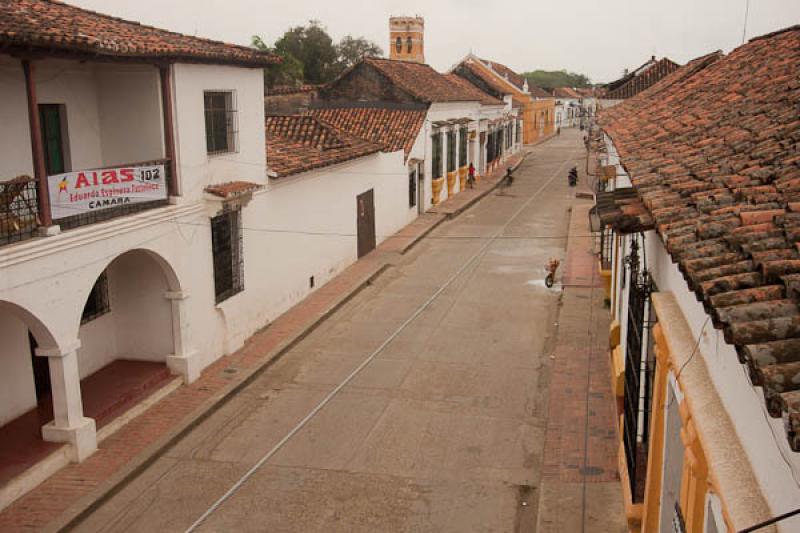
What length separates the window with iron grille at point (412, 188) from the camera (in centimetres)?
2902

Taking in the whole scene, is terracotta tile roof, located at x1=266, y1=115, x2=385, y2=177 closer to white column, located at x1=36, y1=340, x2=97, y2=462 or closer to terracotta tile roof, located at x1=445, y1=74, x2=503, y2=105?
white column, located at x1=36, y1=340, x2=97, y2=462

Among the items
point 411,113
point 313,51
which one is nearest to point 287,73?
point 313,51

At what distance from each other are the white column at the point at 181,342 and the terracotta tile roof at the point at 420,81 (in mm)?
19598

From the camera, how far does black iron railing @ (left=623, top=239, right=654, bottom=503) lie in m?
8.38

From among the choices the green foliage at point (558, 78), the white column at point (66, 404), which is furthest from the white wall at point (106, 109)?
the green foliage at point (558, 78)

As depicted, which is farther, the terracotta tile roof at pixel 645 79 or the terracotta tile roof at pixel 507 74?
the terracotta tile roof at pixel 507 74

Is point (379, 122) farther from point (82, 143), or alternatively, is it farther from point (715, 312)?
point (715, 312)

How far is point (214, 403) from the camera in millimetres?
12500

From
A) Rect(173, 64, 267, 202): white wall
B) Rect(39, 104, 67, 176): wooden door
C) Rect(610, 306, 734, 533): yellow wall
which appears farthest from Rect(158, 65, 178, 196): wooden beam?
Rect(610, 306, 734, 533): yellow wall

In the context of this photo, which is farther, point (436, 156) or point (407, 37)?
point (407, 37)

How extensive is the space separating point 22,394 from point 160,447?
228cm

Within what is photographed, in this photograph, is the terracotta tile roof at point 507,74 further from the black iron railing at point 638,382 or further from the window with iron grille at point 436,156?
the black iron railing at point 638,382

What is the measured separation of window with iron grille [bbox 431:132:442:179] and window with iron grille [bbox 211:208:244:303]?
Result: 18.5 metres

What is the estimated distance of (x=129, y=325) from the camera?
44.0 ft
